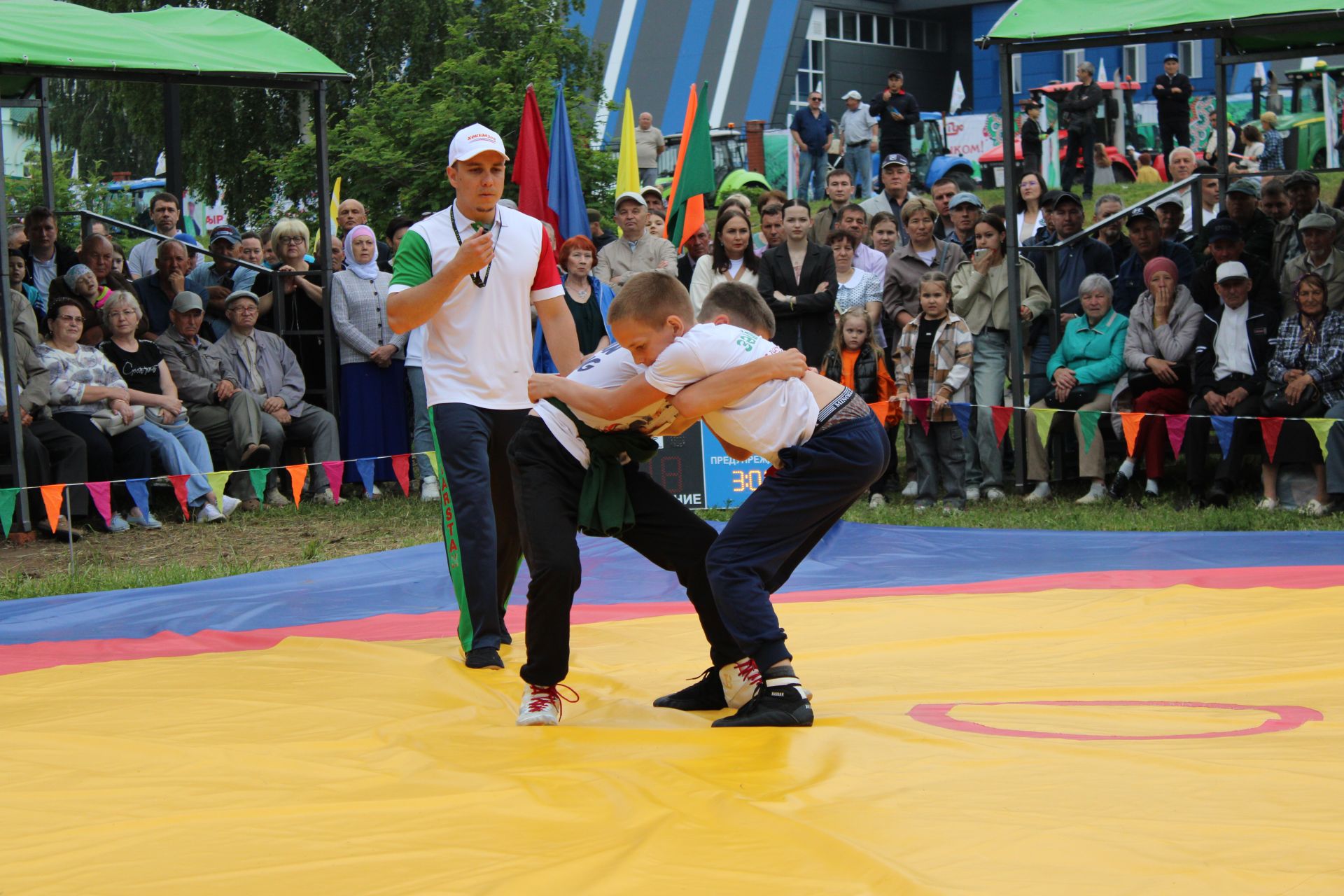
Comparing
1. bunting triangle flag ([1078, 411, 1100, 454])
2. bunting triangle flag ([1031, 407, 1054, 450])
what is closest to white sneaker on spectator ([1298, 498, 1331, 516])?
bunting triangle flag ([1078, 411, 1100, 454])

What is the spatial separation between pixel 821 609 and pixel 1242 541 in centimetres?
265

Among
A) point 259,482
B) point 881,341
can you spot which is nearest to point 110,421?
point 259,482

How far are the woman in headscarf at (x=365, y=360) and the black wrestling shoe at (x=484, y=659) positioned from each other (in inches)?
224

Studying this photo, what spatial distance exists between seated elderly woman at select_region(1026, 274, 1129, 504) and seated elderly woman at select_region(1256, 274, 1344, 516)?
1.05 metres

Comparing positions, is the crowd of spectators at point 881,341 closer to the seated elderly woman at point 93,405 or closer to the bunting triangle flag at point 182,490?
the seated elderly woman at point 93,405

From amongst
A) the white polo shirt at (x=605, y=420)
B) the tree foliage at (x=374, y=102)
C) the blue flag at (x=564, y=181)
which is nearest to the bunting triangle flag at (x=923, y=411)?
the blue flag at (x=564, y=181)

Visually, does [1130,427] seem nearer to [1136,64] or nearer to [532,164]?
[532,164]

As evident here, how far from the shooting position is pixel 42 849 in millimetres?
3229

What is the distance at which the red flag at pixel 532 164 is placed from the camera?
10.6 metres

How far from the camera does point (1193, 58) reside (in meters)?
32.0

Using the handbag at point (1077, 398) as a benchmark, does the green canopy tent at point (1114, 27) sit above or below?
above

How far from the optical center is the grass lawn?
26.6ft

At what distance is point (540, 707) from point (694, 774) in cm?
92

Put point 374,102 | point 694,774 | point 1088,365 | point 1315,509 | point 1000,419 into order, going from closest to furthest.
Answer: point 694,774, point 1315,509, point 1000,419, point 1088,365, point 374,102
